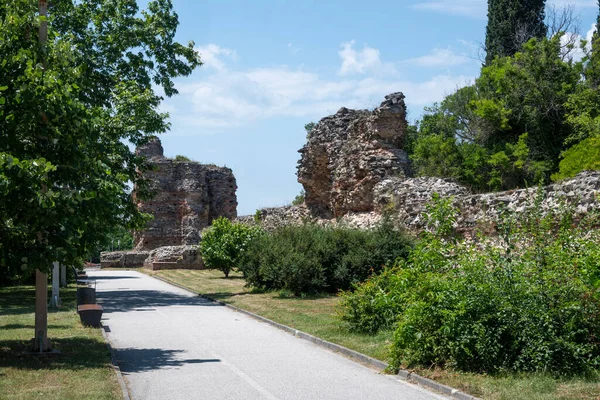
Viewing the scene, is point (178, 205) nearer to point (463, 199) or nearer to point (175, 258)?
point (175, 258)

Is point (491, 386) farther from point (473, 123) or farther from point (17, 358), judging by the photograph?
point (473, 123)

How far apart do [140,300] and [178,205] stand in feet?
111

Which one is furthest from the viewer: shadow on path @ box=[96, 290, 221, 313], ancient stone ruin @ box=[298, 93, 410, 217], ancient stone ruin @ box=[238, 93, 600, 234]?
ancient stone ruin @ box=[298, 93, 410, 217]

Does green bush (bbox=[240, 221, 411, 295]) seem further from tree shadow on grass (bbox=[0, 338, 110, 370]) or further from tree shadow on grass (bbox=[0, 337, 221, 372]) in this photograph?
tree shadow on grass (bbox=[0, 338, 110, 370])

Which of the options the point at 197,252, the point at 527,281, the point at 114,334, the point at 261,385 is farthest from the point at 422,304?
the point at 197,252

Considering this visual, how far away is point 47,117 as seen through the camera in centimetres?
1165

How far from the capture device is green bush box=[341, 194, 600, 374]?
9406 mm

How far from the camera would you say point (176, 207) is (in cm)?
5872

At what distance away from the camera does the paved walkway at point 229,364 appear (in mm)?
9312

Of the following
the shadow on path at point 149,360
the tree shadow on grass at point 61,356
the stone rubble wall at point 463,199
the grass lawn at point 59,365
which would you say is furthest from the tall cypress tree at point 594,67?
the tree shadow on grass at point 61,356

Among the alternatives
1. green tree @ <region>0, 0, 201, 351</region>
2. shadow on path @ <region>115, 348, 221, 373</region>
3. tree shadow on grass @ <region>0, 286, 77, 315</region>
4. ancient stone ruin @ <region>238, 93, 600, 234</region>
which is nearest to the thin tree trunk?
green tree @ <region>0, 0, 201, 351</region>

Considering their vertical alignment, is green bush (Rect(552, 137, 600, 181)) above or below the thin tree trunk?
above

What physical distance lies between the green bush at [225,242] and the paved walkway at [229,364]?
1471cm

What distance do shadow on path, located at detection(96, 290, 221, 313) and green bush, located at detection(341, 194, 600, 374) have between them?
42.9ft
